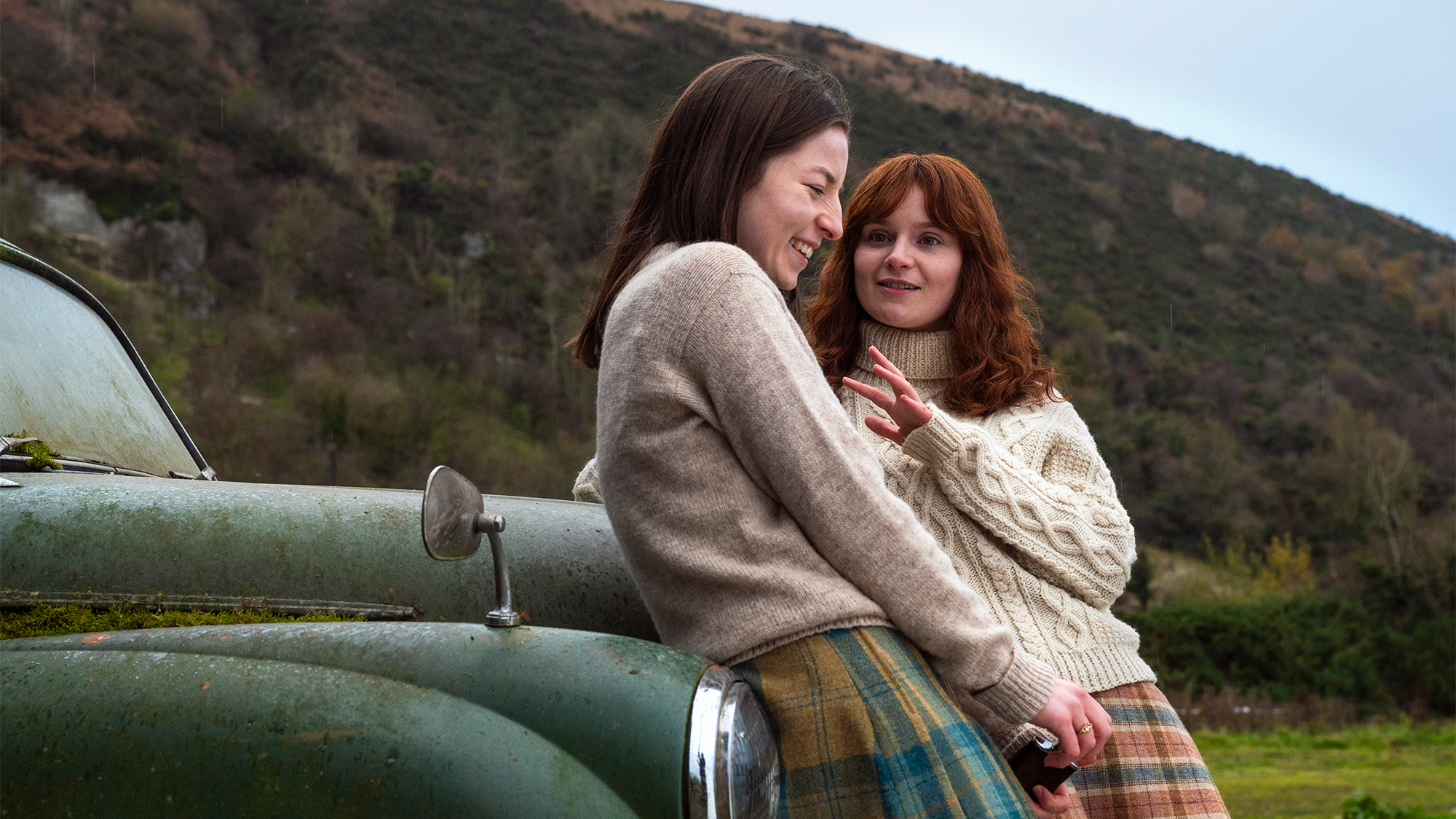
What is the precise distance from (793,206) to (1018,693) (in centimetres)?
98

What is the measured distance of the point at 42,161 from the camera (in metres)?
30.2

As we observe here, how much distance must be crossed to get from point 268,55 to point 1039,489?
43.2 m

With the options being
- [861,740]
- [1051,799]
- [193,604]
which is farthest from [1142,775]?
[193,604]

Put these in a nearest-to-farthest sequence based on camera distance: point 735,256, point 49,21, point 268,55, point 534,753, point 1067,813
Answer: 1. point 534,753
2. point 735,256
3. point 1067,813
4. point 49,21
5. point 268,55

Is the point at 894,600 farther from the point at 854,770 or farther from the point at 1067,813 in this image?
the point at 1067,813

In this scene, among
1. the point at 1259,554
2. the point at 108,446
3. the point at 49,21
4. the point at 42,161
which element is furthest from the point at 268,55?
the point at 108,446


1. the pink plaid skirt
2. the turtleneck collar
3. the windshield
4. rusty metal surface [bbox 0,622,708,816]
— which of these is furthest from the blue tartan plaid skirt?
the windshield

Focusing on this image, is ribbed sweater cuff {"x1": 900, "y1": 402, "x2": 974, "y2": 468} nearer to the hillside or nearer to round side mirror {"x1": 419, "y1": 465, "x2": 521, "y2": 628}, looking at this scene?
round side mirror {"x1": 419, "y1": 465, "x2": 521, "y2": 628}

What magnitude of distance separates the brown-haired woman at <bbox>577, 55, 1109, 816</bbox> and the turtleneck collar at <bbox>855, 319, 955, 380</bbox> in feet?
3.92

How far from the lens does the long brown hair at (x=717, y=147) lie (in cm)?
204

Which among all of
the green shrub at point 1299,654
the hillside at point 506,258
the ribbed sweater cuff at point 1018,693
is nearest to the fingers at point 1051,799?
the ribbed sweater cuff at point 1018,693

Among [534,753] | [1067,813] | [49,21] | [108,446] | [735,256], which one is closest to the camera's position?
[534,753]

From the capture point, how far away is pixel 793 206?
2061 millimetres

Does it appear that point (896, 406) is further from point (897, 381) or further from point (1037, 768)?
point (1037, 768)
